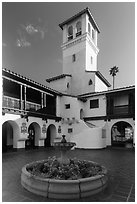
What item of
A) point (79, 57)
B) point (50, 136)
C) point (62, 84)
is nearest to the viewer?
point (50, 136)

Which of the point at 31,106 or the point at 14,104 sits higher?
the point at 14,104

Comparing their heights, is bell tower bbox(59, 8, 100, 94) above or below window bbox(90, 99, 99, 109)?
above

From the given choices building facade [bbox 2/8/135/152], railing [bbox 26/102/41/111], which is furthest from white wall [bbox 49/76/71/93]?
railing [bbox 26/102/41/111]

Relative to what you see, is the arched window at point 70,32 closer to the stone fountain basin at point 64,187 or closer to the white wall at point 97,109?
the white wall at point 97,109

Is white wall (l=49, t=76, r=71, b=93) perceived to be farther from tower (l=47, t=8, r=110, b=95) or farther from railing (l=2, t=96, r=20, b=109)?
railing (l=2, t=96, r=20, b=109)

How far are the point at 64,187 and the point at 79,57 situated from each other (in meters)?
23.0

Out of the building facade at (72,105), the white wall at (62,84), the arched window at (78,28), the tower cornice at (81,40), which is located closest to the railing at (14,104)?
the building facade at (72,105)

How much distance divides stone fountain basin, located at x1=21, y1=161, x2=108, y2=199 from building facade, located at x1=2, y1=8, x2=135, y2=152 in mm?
8657

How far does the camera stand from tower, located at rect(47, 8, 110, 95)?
76.9 ft

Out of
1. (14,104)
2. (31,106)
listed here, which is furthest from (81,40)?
(14,104)

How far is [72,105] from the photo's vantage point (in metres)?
19.6

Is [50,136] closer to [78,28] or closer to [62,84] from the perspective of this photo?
[62,84]

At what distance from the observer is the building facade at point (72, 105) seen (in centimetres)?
1396

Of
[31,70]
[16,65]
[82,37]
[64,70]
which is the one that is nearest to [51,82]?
[64,70]
